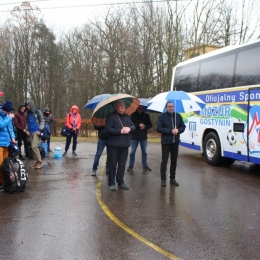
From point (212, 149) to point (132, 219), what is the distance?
5582 mm

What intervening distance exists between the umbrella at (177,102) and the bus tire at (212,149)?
8.33ft

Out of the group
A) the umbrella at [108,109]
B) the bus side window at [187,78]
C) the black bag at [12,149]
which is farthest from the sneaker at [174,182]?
the bus side window at [187,78]

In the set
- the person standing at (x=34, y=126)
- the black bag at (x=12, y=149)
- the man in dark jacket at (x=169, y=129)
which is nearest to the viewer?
the black bag at (x=12, y=149)

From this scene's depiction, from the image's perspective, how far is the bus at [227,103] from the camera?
796cm

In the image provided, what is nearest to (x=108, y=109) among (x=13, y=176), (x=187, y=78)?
(x=13, y=176)

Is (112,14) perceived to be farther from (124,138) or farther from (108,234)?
(108,234)

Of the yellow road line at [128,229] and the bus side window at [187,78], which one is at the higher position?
the bus side window at [187,78]

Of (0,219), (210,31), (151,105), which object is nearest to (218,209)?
(151,105)

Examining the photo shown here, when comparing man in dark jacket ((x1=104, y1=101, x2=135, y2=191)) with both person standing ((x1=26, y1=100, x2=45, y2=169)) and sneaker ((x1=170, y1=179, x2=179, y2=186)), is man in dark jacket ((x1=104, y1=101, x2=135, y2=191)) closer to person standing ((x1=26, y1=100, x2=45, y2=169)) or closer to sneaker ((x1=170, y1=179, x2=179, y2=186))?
sneaker ((x1=170, y1=179, x2=179, y2=186))

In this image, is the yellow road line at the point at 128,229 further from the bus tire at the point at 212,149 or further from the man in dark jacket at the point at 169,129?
the bus tire at the point at 212,149

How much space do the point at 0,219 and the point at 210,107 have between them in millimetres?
6901

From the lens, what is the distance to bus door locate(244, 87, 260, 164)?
7.77m

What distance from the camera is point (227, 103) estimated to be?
8859mm

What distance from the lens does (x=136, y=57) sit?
89.1 feet
